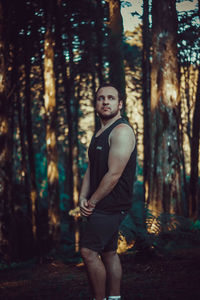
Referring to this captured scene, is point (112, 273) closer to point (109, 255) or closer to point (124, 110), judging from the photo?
point (109, 255)

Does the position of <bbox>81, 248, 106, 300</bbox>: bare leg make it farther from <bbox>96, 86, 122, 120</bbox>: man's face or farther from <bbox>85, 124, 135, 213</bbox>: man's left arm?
<bbox>96, 86, 122, 120</bbox>: man's face

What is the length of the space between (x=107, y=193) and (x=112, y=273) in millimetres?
928

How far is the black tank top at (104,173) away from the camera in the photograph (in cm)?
398

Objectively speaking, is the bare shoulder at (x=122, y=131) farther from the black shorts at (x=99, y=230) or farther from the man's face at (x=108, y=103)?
the black shorts at (x=99, y=230)

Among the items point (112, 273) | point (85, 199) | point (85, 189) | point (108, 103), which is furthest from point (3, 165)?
point (112, 273)

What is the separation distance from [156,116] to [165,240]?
2.65 m

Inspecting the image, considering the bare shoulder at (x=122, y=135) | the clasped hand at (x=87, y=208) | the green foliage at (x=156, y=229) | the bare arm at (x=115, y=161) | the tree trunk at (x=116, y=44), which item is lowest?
the green foliage at (x=156, y=229)

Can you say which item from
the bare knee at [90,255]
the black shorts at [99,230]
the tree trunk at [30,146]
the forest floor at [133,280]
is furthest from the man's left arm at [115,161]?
the tree trunk at [30,146]

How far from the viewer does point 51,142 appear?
13031 mm

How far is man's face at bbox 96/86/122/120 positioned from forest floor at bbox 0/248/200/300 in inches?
93.1

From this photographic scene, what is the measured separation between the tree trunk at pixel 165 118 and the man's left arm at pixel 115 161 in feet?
13.6

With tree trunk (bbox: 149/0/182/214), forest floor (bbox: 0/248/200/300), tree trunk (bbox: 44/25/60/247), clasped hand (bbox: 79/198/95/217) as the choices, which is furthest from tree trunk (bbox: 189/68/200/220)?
clasped hand (bbox: 79/198/95/217)

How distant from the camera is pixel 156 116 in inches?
315

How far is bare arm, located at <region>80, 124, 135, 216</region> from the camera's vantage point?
3.86 metres
